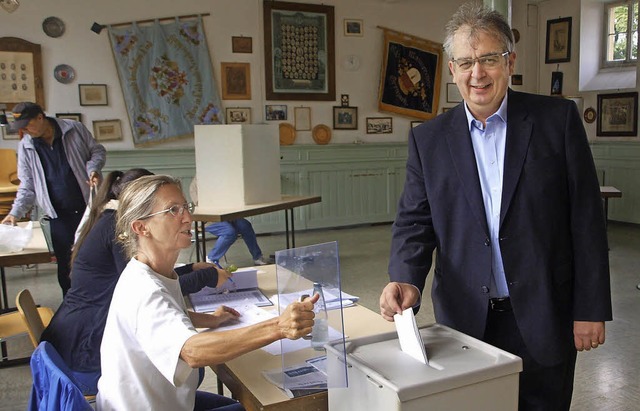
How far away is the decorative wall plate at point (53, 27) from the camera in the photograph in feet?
21.9

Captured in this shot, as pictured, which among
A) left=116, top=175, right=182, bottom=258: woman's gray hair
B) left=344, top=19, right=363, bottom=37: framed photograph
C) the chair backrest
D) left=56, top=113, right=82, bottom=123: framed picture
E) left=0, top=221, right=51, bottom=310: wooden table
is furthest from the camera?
left=344, top=19, right=363, bottom=37: framed photograph

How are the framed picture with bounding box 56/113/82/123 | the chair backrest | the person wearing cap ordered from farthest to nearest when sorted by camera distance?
the framed picture with bounding box 56/113/82/123
the person wearing cap
the chair backrest

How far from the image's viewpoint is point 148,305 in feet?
4.96

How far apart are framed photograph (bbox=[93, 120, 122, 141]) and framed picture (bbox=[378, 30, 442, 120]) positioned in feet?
12.2

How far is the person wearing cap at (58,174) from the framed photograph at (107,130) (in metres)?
2.64

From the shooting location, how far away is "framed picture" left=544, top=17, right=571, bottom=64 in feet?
28.9

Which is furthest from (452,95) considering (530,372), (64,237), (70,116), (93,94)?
(530,372)

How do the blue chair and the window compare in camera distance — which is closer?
the blue chair

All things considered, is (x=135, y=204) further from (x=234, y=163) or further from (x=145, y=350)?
(x=234, y=163)

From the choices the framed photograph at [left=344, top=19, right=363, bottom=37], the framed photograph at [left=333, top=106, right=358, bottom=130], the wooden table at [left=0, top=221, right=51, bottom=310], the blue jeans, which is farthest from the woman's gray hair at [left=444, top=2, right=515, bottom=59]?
the framed photograph at [left=344, top=19, right=363, bottom=37]

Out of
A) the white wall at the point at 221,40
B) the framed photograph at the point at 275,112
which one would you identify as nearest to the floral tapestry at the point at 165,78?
the white wall at the point at 221,40

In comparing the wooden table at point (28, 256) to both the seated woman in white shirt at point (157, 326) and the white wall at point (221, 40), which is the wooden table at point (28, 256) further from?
the white wall at point (221, 40)

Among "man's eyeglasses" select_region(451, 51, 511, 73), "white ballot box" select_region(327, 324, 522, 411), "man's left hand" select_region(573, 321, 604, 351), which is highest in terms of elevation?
"man's eyeglasses" select_region(451, 51, 511, 73)

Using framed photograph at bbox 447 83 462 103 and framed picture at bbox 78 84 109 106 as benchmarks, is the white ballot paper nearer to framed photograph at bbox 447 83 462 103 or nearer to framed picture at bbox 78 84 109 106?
framed picture at bbox 78 84 109 106
